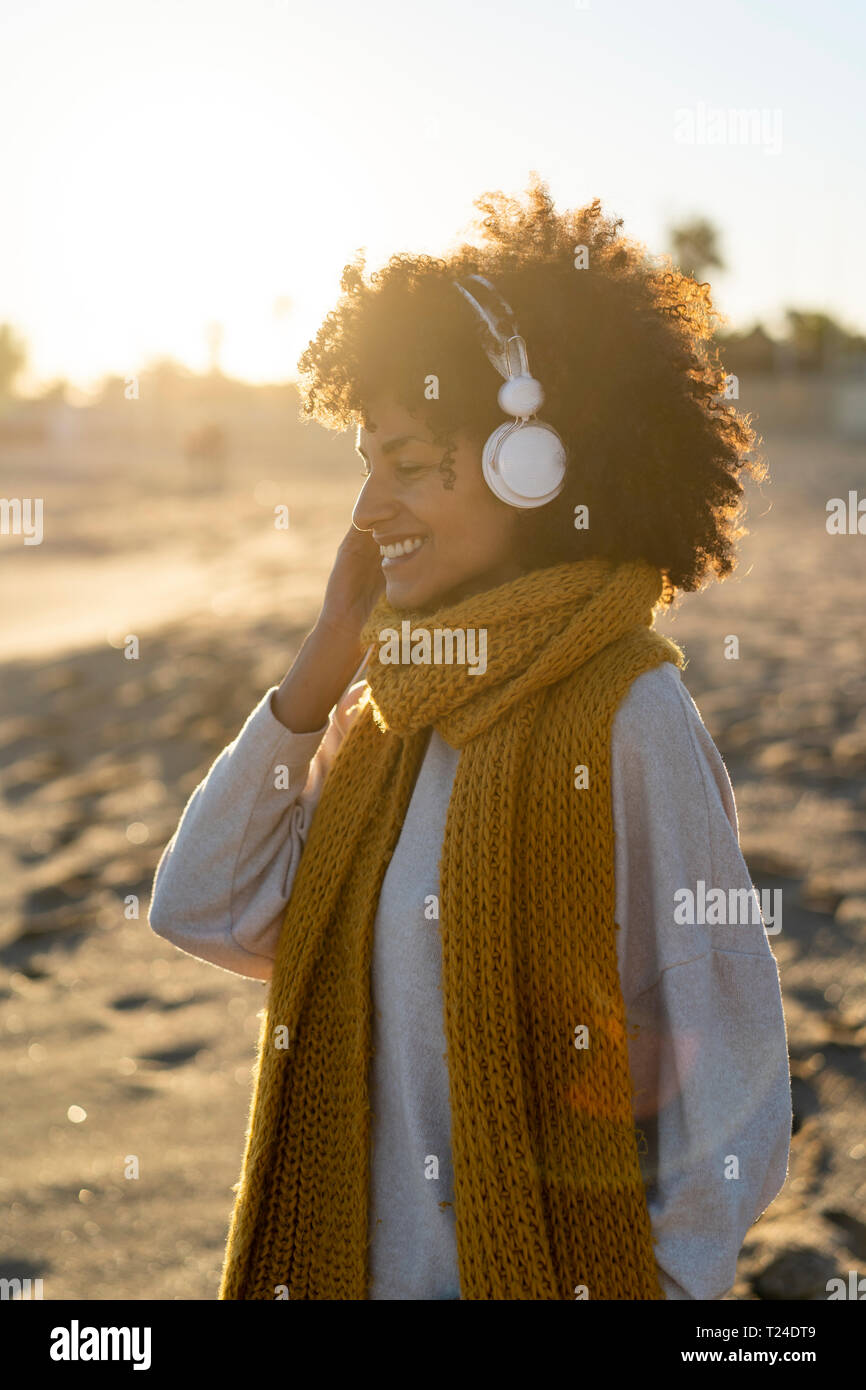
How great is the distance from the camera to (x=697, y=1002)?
4.96ft

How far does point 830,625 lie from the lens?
873 cm

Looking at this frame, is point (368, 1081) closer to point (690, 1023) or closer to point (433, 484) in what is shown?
point (690, 1023)

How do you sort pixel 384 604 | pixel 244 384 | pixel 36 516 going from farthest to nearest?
pixel 244 384 → pixel 36 516 → pixel 384 604

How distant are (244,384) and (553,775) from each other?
225ft

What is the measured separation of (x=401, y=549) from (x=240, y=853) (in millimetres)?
508

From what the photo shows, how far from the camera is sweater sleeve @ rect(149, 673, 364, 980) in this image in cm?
185

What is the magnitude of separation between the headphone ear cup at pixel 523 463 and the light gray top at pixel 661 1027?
29 cm

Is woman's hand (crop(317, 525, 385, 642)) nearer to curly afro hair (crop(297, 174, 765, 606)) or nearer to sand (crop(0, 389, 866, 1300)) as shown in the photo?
curly afro hair (crop(297, 174, 765, 606))

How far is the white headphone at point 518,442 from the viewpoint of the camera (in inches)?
64.9

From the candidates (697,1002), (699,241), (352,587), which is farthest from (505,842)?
(699,241)

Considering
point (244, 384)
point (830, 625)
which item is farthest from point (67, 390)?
point (830, 625)
